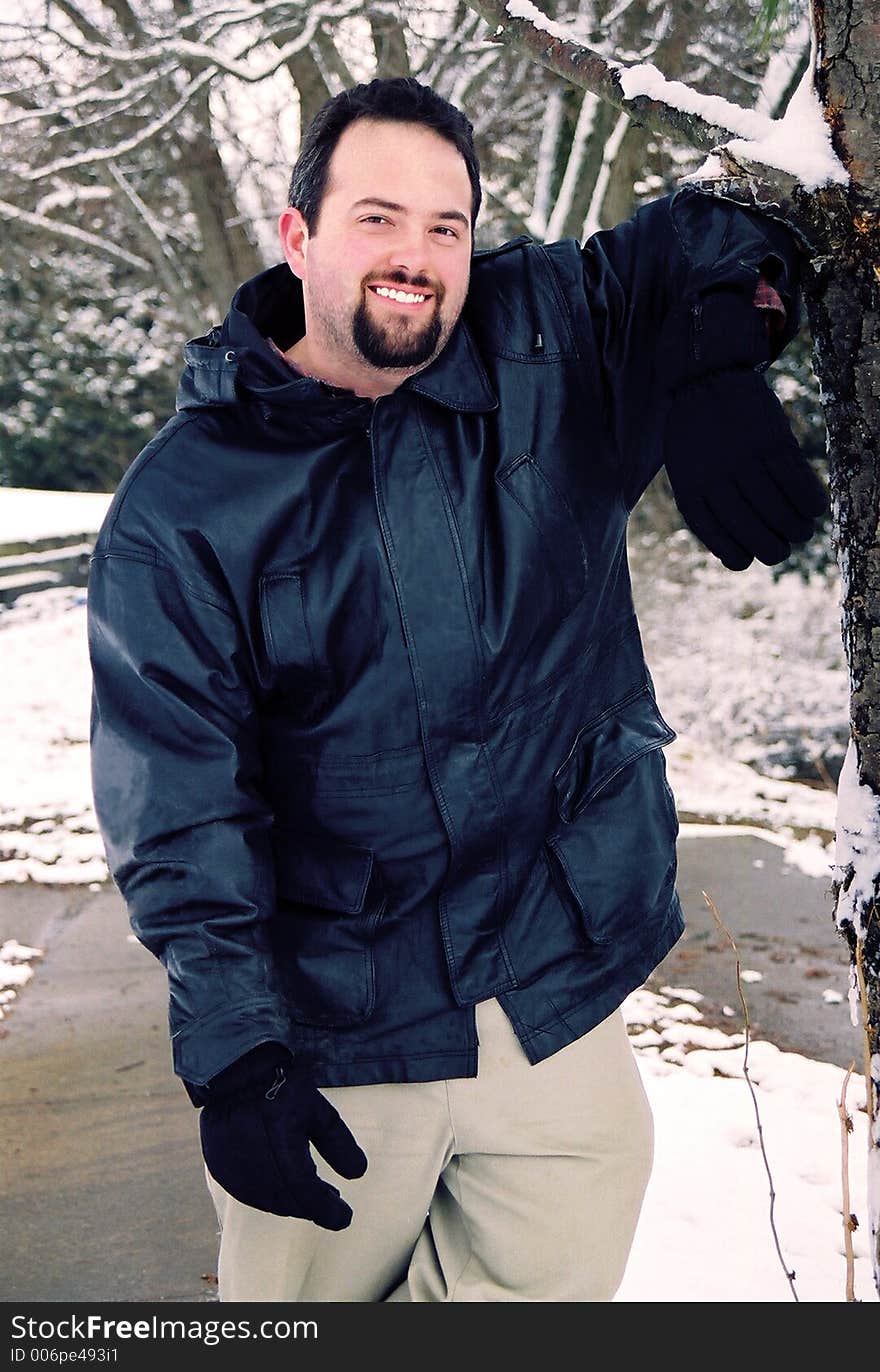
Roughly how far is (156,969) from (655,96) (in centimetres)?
343

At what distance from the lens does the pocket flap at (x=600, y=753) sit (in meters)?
2.07

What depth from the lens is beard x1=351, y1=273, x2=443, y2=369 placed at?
204 centimetres

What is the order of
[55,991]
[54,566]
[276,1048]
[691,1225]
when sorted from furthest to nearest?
[54,566], [55,991], [691,1225], [276,1048]

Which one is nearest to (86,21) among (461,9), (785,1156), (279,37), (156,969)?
(279,37)

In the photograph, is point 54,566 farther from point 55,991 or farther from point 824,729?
point 55,991

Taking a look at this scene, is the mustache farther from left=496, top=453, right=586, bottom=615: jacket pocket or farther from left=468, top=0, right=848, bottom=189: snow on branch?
left=468, top=0, right=848, bottom=189: snow on branch

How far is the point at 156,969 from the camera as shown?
4.72 meters

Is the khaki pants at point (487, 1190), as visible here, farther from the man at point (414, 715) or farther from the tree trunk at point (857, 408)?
the tree trunk at point (857, 408)

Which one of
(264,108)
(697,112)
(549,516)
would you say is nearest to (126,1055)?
(549,516)

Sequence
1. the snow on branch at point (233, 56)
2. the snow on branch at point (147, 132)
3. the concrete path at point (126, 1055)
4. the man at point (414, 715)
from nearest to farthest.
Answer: the man at point (414, 715)
the concrete path at point (126, 1055)
the snow on branch at point (233, 56)
the snow on branch at point (147, 132)

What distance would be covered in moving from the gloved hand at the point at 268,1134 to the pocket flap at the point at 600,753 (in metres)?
0.55

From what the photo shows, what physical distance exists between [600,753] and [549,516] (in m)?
0.36

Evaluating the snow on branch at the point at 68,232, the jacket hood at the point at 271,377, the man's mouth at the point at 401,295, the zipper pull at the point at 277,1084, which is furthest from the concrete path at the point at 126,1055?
the snow on branch at the point at 68,232
